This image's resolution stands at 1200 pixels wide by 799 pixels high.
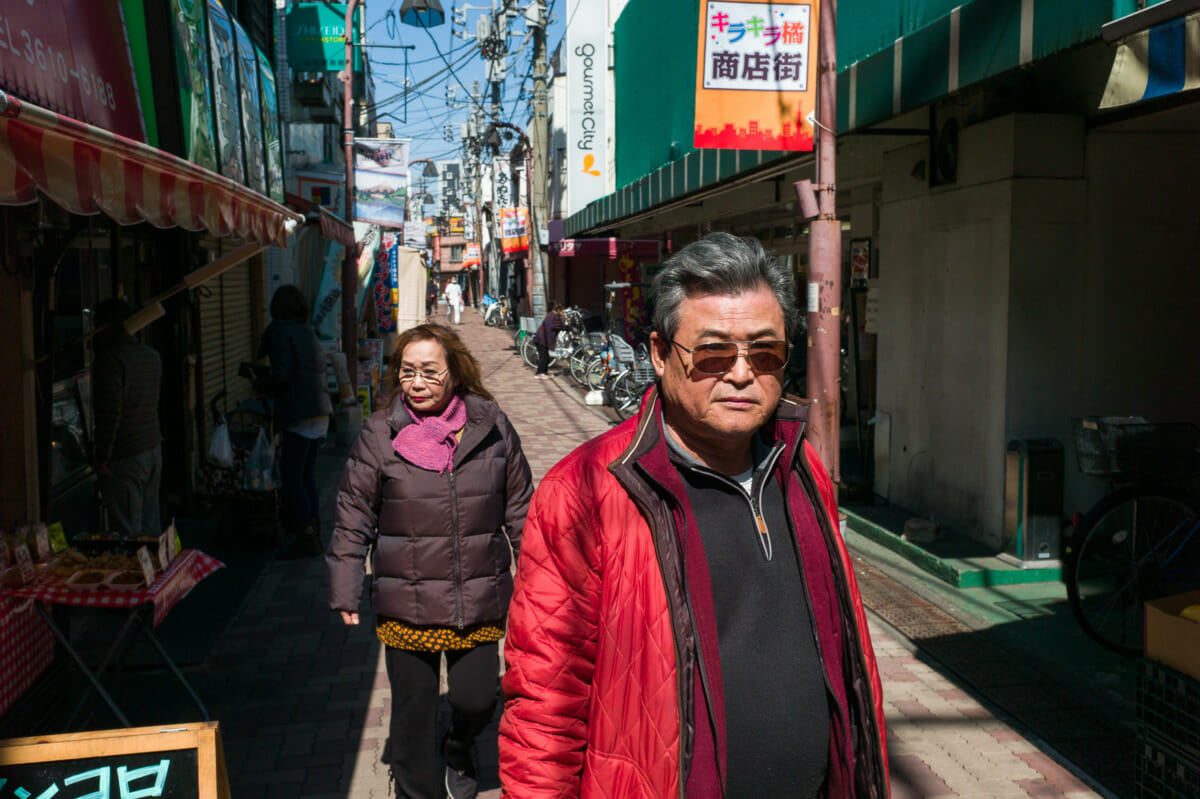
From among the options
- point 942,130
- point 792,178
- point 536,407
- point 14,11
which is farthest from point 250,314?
point 14,11

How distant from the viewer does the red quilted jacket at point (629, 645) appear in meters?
1.93

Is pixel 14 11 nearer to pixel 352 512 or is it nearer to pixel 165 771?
pixel 352 512

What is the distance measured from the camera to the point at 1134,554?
213 inches

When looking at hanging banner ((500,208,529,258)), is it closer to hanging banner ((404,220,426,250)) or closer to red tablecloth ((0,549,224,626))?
hanging banner ((404,220,426,250))

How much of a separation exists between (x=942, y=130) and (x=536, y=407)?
418 inches

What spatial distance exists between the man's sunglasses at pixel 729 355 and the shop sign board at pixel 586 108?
21311 mm

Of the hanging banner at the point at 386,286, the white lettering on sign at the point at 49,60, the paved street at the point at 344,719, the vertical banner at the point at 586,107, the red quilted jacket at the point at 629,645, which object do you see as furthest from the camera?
the vertical banner at the point at 586,107

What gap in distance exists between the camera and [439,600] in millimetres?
3588

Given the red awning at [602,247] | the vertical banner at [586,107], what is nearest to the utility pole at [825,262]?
the red awning at [602,247]

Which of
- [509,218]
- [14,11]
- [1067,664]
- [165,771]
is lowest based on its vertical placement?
[1067,664]

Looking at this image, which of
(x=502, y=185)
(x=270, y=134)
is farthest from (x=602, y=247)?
(x=502, y=185)

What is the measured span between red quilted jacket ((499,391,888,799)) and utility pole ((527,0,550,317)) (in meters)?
27.7

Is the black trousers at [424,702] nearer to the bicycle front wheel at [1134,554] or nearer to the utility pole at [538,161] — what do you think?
the bicycle front wheel at [1134,554]

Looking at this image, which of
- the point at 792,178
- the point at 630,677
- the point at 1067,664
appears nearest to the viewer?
the point at 630,677
